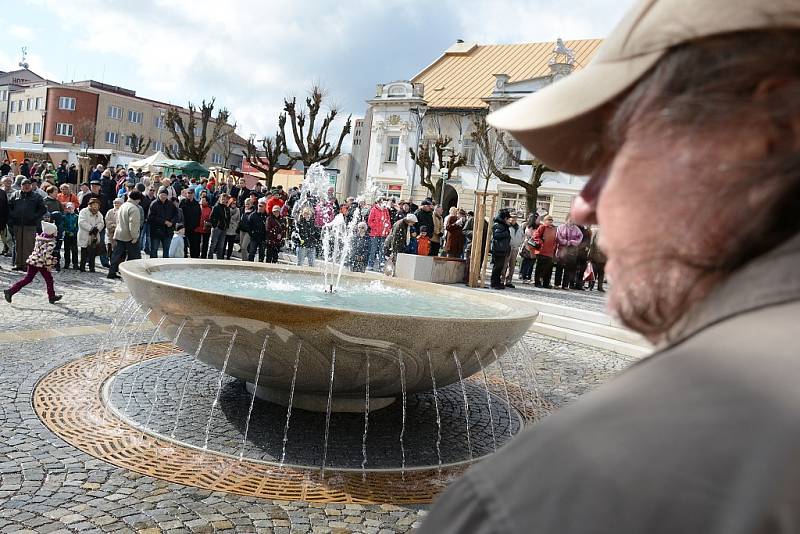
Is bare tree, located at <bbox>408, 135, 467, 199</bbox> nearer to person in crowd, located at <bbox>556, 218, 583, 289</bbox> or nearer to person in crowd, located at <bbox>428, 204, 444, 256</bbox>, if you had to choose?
person in crowd, located at <bbox>428, 204, 444, 256</bbox>

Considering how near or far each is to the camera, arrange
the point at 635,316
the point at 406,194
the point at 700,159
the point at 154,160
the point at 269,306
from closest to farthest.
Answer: the point at 700,159
the point at 635,316
the point at 269,306
the point at 154,160
the point at 406,194

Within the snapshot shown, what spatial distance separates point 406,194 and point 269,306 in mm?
40024

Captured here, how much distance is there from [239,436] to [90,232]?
10.2 metres

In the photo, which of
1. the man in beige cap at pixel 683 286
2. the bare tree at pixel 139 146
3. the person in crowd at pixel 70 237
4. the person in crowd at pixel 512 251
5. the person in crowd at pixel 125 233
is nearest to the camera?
the man in beige cap at pixel 683 286

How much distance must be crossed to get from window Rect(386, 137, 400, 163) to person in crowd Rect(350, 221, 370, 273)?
89.3 feet

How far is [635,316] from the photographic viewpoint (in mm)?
932

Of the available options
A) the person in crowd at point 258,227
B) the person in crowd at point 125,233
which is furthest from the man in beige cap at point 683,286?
the person in crowd at point 258,227

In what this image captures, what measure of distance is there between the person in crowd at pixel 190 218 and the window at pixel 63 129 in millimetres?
68419

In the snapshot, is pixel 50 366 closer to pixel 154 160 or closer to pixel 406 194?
pixel 154 160

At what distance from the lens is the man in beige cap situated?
588mm

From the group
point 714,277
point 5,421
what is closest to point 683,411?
point 714,277

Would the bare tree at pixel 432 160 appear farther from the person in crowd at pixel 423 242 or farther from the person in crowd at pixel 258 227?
the person in crowd at pixel 258 227

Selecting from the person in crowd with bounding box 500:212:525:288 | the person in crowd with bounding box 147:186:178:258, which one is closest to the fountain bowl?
the person in crowd with bounding box 147:186:178:258

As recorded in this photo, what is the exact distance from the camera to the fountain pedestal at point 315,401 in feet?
18.8
